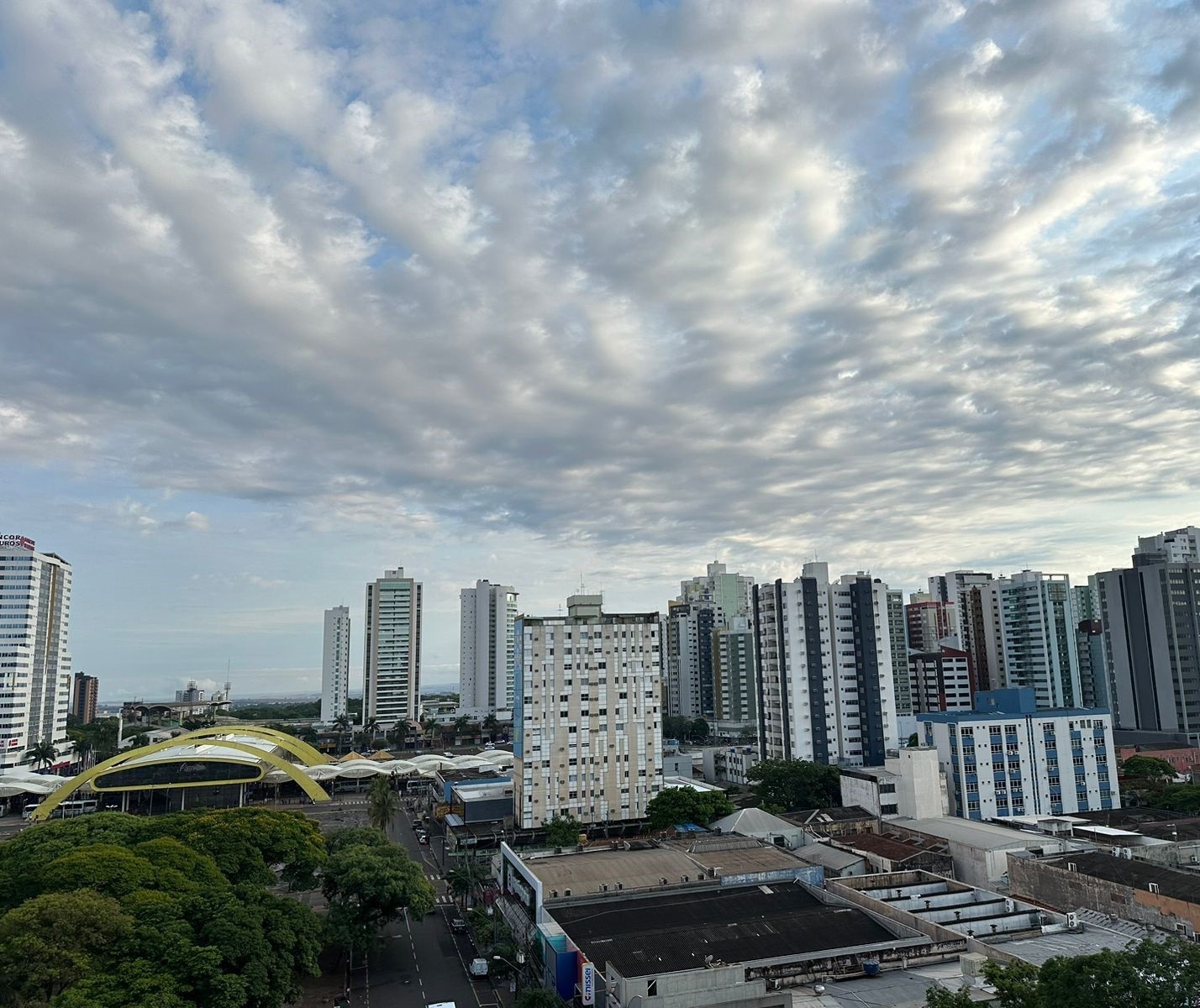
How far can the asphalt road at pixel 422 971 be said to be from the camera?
146 feet

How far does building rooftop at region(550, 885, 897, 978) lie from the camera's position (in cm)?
3875

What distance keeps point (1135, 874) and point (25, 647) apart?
527 feet

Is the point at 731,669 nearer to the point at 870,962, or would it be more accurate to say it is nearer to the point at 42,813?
the point at 42,813

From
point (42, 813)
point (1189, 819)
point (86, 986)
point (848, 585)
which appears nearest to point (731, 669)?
point (848, 585)

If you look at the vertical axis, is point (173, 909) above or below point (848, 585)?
below

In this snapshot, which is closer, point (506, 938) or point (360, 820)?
point (506, 938)

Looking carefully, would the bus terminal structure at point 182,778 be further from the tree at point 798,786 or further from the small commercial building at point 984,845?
the small commercial building at point 984,845

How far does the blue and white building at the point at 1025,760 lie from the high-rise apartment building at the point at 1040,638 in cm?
7656

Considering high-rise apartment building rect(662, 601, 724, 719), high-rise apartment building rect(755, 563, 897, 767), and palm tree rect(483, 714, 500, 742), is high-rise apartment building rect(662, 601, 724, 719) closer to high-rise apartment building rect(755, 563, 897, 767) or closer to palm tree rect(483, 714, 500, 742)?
palm tree rect(483, 714, 500, 742)

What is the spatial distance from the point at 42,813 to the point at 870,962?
103 meters

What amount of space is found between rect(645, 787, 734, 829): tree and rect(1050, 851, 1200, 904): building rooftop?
99.8 feet

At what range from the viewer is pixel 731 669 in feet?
576

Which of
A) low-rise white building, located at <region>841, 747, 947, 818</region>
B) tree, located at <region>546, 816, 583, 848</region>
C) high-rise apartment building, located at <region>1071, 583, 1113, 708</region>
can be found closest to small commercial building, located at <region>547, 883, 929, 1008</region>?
tree, located at <region>546, 816, 583, 848</region>

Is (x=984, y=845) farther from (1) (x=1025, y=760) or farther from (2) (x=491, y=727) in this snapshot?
(2) (x=491, y=727)
